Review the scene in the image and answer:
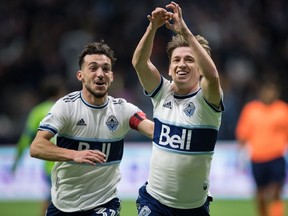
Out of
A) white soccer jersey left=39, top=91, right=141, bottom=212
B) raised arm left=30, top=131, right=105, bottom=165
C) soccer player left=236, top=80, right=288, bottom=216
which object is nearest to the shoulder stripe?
white soccer jersey left=39, top=91, right=141, bottom=212

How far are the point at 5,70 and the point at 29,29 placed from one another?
1361 mm

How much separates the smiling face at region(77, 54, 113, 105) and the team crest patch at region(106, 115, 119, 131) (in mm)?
165

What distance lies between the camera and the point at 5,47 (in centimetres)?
1709

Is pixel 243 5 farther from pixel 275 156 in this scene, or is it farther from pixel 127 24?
pixel 275 156

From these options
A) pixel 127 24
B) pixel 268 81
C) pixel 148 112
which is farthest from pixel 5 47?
pixel 268 81

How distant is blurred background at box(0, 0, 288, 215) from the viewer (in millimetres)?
15508

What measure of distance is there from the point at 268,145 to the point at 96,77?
4870mm

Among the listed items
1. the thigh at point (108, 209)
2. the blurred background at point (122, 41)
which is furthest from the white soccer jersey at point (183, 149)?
the blurred background at point (122, 41)

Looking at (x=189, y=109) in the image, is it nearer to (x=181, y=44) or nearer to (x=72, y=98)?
(x=181, y=44)

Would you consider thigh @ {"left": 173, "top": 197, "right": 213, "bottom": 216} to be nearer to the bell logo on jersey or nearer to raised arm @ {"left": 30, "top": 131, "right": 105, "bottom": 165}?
the bell logo on jersey

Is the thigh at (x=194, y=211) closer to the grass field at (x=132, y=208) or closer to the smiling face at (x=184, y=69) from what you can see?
the smiling face at (x=184, y=69)

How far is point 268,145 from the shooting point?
10859 millimetres

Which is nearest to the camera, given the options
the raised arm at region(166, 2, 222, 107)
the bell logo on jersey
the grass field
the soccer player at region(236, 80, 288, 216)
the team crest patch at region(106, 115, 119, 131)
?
the raised arm at region(166, 2, 222, 107)

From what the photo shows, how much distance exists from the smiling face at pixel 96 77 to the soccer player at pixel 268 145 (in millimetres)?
4488
